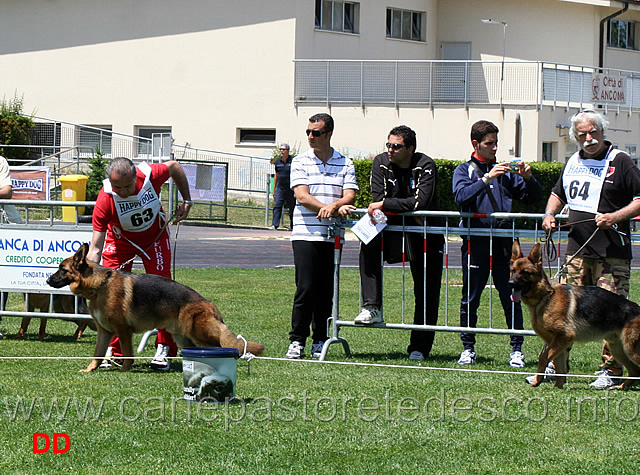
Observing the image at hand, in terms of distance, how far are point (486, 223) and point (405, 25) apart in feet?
92.8

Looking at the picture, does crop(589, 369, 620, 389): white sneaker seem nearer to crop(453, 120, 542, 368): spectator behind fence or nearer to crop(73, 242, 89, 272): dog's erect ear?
crop(453, 120, 542, 368): spectator behind fence

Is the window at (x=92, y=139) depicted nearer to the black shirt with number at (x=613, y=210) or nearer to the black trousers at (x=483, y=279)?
the black trousers at (x=483, y=279)

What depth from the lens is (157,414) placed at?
20.8ft

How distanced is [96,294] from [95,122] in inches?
1152

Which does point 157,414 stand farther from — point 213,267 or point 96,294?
point 213,267

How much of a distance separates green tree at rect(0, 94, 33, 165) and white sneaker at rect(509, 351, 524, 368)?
89.6ft

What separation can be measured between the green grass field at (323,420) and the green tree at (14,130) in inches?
1008

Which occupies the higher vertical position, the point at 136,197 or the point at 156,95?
the point at 156,95

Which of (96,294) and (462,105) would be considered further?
(462,105)

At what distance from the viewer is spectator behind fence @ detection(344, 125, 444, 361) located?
896 centimetres

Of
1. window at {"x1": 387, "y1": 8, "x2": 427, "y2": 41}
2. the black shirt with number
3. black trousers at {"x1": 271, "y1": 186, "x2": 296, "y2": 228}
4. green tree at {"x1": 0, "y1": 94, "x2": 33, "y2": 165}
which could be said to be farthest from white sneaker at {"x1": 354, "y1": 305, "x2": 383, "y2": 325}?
window at {"x1": 387, "y1": 8, "x2": 427, "y2": 41}

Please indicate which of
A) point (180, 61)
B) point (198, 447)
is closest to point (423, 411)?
point (198, 447)

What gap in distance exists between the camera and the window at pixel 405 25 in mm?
35562

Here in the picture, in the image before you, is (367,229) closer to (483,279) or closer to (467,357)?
(483,279)
